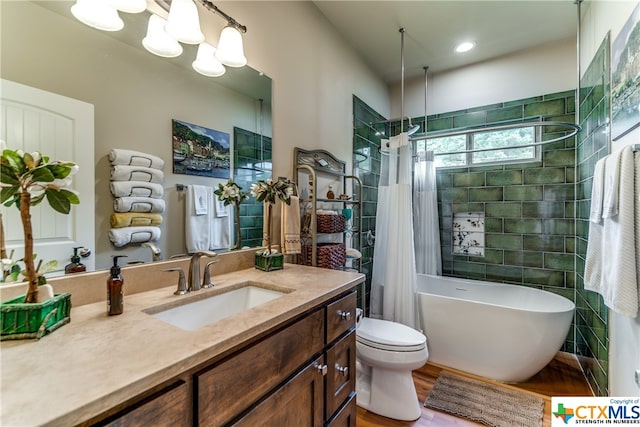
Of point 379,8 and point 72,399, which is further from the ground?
point 379,8

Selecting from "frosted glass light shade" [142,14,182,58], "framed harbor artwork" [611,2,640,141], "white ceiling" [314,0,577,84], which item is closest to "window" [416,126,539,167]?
"white ceiling" [314,0,577,84]

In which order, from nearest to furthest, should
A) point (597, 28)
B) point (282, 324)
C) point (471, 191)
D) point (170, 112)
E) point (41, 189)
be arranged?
point (41, 189) < point (282, 324) < point (170, 112) < point (597, 28) < point (471, 191)

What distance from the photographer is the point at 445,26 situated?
7.75ft

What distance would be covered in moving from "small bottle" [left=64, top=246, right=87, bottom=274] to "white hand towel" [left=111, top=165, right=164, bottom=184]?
0.29 meters

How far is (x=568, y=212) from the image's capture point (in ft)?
8.38

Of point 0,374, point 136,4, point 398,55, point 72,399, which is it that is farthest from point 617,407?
point 398,55

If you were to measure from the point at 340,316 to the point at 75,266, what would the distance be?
3.30 feet

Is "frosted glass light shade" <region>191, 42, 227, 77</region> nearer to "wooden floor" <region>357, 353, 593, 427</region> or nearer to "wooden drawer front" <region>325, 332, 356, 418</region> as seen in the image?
"wooden drawer front" <region>325, 332, 356, 418</region>

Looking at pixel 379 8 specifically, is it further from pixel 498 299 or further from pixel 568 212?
pixel 498 299

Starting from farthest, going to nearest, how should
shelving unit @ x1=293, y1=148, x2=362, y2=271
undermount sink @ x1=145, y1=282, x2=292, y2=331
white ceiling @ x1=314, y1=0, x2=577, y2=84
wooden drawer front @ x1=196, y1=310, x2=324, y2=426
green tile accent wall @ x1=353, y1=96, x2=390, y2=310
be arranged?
green tile accent wall @ x1=353, y1=96, x2=390, y2=310
white ceiling @ x1=314, y1=0, x2=577, y2=84
shelving unit @ x1=293, y1=148, x2=362, y2=271
undermount sink @ x1=145, y1=282, x2=292, y2=331
wooden drawer front @ x1=196, y1=310, x2=324, y2=426

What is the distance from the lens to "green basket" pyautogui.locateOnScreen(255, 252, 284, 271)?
1.46m

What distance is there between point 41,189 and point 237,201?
2.75 ft

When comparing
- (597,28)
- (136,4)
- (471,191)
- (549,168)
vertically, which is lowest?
(471,191)

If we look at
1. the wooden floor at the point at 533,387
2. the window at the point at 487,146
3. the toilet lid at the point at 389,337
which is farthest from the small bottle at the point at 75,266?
the window at the point at 487,146
